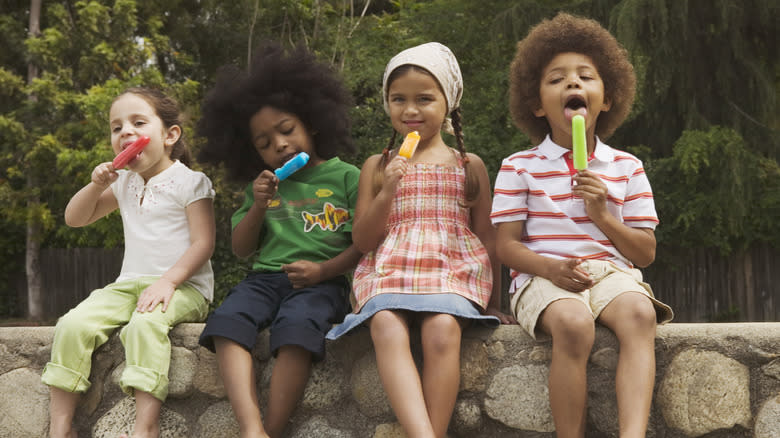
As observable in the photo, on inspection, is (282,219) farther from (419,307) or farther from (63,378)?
(63,378)

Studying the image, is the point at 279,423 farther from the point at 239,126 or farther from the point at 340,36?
the point at 340,36

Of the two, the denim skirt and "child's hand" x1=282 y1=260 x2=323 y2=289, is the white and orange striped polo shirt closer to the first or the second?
the denim skirt

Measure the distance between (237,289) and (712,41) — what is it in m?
8.21

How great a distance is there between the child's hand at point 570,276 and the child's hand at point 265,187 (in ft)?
3.71

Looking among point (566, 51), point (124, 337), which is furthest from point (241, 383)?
point (566, 51)

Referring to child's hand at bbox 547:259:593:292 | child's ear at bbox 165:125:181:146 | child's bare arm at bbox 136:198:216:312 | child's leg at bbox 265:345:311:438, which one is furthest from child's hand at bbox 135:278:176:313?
child's hand at bbox 547:259:593:292

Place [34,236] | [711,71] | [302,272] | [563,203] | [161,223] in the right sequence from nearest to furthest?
1. [563,203]
2. [302,272]
3. [161,223]
4. [711,71]
5. [34,236]

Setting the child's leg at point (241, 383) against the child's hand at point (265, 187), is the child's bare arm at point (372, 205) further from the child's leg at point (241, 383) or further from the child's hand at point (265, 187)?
the child's leg at point (241, 383)

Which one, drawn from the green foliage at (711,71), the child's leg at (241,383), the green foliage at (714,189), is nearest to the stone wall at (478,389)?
the child's leg at (241,383)

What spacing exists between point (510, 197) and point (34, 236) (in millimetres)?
14562

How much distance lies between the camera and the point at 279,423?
277 centimetres

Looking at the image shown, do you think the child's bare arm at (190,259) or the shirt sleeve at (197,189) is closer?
the child's bare arm at (190,259)

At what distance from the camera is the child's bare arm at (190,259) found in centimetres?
297

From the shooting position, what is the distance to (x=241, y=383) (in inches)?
108
